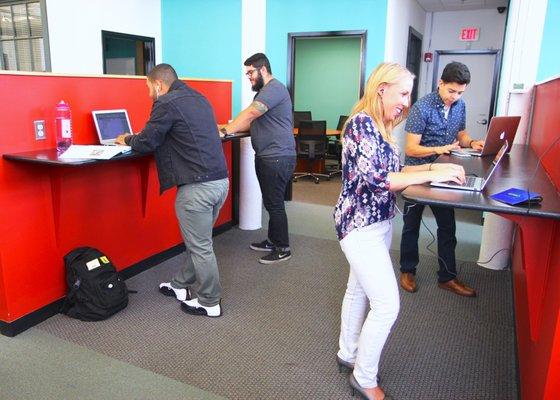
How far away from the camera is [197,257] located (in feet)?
8.51

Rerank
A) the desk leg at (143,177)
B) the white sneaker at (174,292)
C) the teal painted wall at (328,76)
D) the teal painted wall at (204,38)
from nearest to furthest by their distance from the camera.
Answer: the white sneaker at (174,292)
the desk leg at (143,177)
the teal painted wall at (204,38)
the teal painted wall at (328,76)

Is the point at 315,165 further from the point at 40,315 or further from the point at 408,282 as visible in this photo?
the point at 40,315

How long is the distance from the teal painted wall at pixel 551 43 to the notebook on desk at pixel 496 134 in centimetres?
335

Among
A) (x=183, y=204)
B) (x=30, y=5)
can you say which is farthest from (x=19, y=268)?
(x=30, y=5)

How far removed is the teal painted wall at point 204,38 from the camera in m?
5.72

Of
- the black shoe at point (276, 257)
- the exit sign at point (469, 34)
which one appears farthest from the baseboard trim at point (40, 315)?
the exit sign at point (469, 34)

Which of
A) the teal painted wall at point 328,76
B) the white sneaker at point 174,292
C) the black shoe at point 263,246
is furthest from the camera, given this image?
the teal painted wall at point 328,76

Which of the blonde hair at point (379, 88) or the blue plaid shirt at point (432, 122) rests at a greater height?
the blonde hair at point (379, 88)

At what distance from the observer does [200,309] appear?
269cm

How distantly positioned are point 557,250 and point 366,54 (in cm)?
434

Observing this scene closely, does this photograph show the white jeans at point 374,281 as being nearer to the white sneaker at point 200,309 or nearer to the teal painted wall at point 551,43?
the white sneaker at point 200,309

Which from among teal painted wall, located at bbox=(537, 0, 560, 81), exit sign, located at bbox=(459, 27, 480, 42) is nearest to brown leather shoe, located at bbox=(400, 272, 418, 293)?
teal painted wall, located at bbox=(537, 0, 560, 81)

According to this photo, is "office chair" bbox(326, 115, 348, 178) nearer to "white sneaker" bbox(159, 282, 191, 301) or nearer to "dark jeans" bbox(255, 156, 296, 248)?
"dark jeans" bbox(255, 156, 296, 248)

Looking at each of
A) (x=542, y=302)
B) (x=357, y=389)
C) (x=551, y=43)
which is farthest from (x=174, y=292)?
(x=551, y=43)
